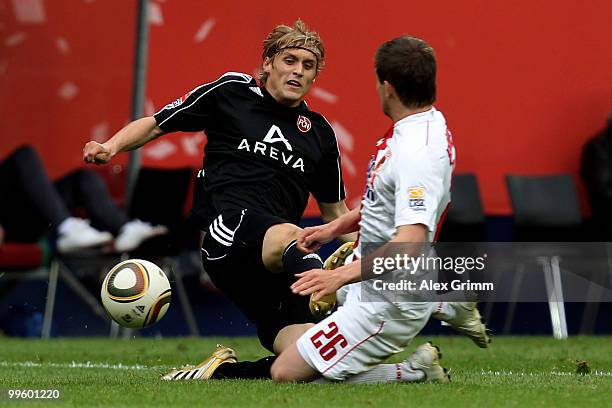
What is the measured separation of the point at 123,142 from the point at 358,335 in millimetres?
1850

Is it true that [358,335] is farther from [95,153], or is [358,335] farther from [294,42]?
[294,42]

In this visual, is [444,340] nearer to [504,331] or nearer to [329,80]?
[504,331]

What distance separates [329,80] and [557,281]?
120 inches

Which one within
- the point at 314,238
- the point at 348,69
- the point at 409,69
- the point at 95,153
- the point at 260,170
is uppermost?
the point at 409,69

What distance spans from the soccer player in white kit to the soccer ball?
2.88 feet

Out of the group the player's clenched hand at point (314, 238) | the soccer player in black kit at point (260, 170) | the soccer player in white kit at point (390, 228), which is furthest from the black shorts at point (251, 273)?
the soccer player in white kit at point (390, 228)

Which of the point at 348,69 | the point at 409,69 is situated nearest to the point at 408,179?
the point at 409,69

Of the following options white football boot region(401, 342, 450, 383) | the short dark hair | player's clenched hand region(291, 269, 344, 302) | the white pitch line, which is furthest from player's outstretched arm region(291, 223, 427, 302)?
the white pitch line

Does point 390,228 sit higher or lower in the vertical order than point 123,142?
lower

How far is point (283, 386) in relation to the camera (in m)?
6.46

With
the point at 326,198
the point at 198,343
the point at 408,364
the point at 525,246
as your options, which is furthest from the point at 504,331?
the point at 408,364

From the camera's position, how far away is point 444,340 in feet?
39.1

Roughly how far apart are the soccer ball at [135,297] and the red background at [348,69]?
577 cm

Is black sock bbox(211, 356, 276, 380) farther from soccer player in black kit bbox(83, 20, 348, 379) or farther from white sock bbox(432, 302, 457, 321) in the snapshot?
white sock bbox(432, 302, 457, 321)
